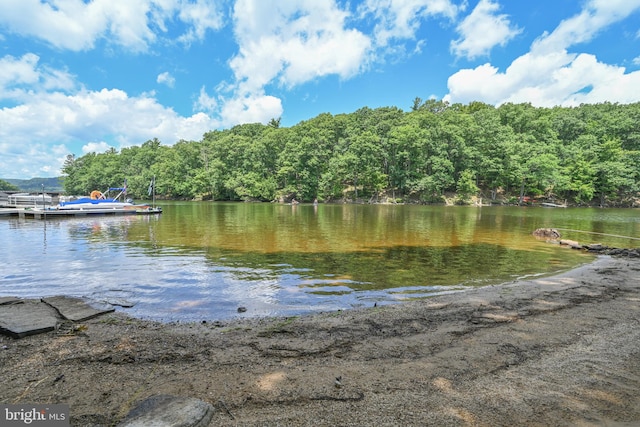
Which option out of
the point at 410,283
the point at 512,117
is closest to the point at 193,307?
the point at 410,283

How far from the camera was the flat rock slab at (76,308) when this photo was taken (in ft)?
19.7

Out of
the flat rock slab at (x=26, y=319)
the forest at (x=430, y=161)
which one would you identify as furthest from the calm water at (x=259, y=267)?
the forest at (x=430, y=161)

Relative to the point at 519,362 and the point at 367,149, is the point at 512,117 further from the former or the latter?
the point at 519,362

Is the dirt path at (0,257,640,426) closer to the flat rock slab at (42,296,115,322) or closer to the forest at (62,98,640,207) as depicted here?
the flat rock slab at (42,296,115,322)

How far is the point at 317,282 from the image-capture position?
9.65 metres

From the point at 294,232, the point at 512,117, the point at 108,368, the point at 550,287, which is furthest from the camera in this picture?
the point at 512,117

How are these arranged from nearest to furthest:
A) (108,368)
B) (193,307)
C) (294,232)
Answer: (108,368) → (193,307) → (294,232)

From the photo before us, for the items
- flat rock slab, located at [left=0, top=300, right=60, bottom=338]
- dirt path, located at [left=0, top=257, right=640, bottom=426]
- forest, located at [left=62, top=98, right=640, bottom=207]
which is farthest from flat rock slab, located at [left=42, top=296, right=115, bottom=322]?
forest, located at [left=62, top=98, right=640, bottom=207]


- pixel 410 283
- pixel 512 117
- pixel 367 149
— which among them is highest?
pixel 512 117

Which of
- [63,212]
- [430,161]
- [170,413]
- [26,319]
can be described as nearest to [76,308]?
[26,319]

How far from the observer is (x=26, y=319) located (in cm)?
552

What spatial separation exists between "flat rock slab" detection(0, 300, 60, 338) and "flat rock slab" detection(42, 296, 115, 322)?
0.44 ft

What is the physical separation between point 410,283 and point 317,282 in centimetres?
273

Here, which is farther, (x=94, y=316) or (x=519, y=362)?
(x=94, y=316)
